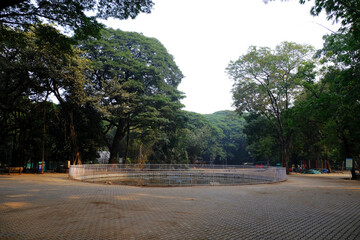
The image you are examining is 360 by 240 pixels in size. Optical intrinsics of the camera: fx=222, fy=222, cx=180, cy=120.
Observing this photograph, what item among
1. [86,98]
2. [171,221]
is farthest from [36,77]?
[171,221]

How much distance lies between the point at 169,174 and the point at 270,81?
1774 cm

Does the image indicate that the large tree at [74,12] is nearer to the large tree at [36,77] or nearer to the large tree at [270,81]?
the large tree at [36,77]

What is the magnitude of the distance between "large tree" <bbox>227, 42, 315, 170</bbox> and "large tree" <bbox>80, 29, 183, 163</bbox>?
9085mm

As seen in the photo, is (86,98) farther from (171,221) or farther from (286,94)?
(286,94)

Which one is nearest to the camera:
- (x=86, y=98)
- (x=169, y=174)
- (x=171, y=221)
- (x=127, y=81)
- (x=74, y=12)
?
(x=171, y=221)

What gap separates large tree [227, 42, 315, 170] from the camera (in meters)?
27.2

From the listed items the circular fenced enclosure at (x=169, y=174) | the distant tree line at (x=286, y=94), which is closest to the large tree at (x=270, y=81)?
the distant tree line at (x=286, y=94)

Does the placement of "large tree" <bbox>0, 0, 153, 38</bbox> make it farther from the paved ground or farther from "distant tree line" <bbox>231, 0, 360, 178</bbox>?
"distant tree line" <bbox>231, 0, 360, 178</bbox>

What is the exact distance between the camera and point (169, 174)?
2030 cm

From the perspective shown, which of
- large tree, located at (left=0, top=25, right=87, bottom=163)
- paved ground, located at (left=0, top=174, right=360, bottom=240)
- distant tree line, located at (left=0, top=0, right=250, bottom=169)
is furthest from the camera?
distant tree line, located at (left=0, top=0, right=250, bottom=169)

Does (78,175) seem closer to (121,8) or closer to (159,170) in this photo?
(159,170)

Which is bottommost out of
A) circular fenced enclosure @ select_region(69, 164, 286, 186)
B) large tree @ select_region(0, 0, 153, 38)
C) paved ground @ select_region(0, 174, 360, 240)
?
circular fenced enclosure @ select_region(69, 164, 286, 186)

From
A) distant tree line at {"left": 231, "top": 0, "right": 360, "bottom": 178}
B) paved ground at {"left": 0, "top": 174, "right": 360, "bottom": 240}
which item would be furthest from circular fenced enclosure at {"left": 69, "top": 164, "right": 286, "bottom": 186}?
paved ground at {"left": 0, "top": 174, "right": 360, "bottom": 240}

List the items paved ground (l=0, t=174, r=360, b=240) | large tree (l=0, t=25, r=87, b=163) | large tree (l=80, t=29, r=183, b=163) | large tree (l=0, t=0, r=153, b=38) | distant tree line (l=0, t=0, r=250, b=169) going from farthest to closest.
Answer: large tree (l=80, t=29, r=183, b=163) → distant tree line (l=0, t=0, r=250, b=169) → large tree (l=0, t=25, r=87, b=163) → large tree (l=0, t=0, r=153, b=38) → paved ground (l=0, t=174, r=360, b=240)
